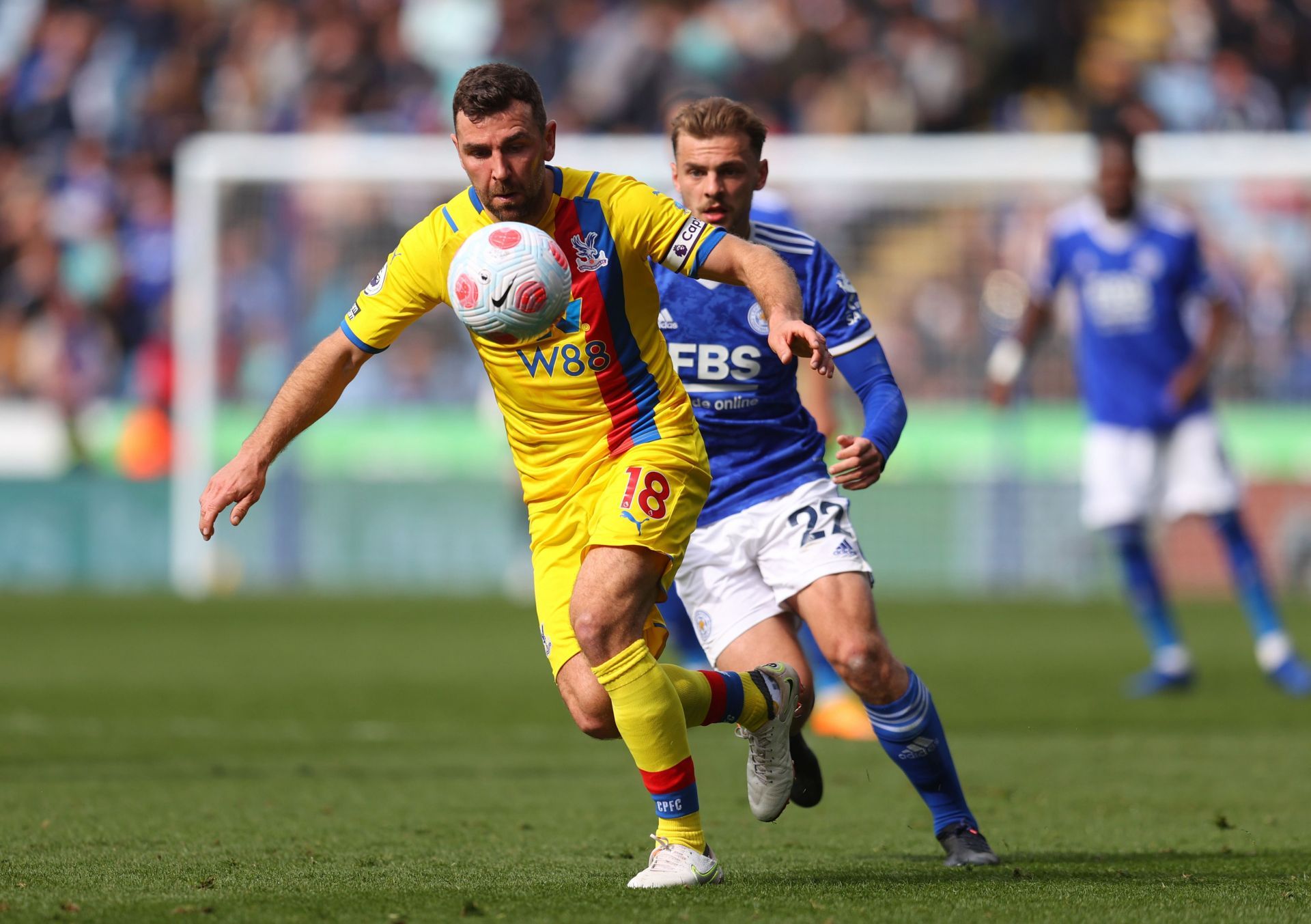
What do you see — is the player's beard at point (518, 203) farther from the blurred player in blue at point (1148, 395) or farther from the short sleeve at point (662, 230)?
the blurred player in blue at point (1148, 395)

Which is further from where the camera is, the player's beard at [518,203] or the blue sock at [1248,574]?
the blue sock at [1248,574]

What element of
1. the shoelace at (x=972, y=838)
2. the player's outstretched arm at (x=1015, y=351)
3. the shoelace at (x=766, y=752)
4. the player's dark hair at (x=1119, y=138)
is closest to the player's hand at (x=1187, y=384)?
the player's outstretched arm at (x=1015, y=351)

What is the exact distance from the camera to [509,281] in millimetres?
4820

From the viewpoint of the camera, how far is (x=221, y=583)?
18297 mm

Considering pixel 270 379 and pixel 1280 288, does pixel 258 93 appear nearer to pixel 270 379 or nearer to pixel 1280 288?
pixel 270 379

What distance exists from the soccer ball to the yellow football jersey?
24 cm

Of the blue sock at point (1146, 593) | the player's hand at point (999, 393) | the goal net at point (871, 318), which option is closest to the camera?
the player's hand at point (999, 393)

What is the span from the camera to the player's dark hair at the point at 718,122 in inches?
236

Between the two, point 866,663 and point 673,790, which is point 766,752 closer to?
point 866,663

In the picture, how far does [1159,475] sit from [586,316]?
7011 mm

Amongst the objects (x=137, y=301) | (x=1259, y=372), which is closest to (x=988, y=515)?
(x=1259, y=372)

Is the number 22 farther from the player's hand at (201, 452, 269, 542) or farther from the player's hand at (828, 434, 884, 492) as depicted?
the player's hand at (201, 452, 269, 542)

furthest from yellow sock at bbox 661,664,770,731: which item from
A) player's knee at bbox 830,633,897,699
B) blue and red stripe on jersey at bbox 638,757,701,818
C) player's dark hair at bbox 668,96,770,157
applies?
player's dark hair at bbox 668,96,770,157

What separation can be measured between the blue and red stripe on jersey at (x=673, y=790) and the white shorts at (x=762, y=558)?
0.93 meters
